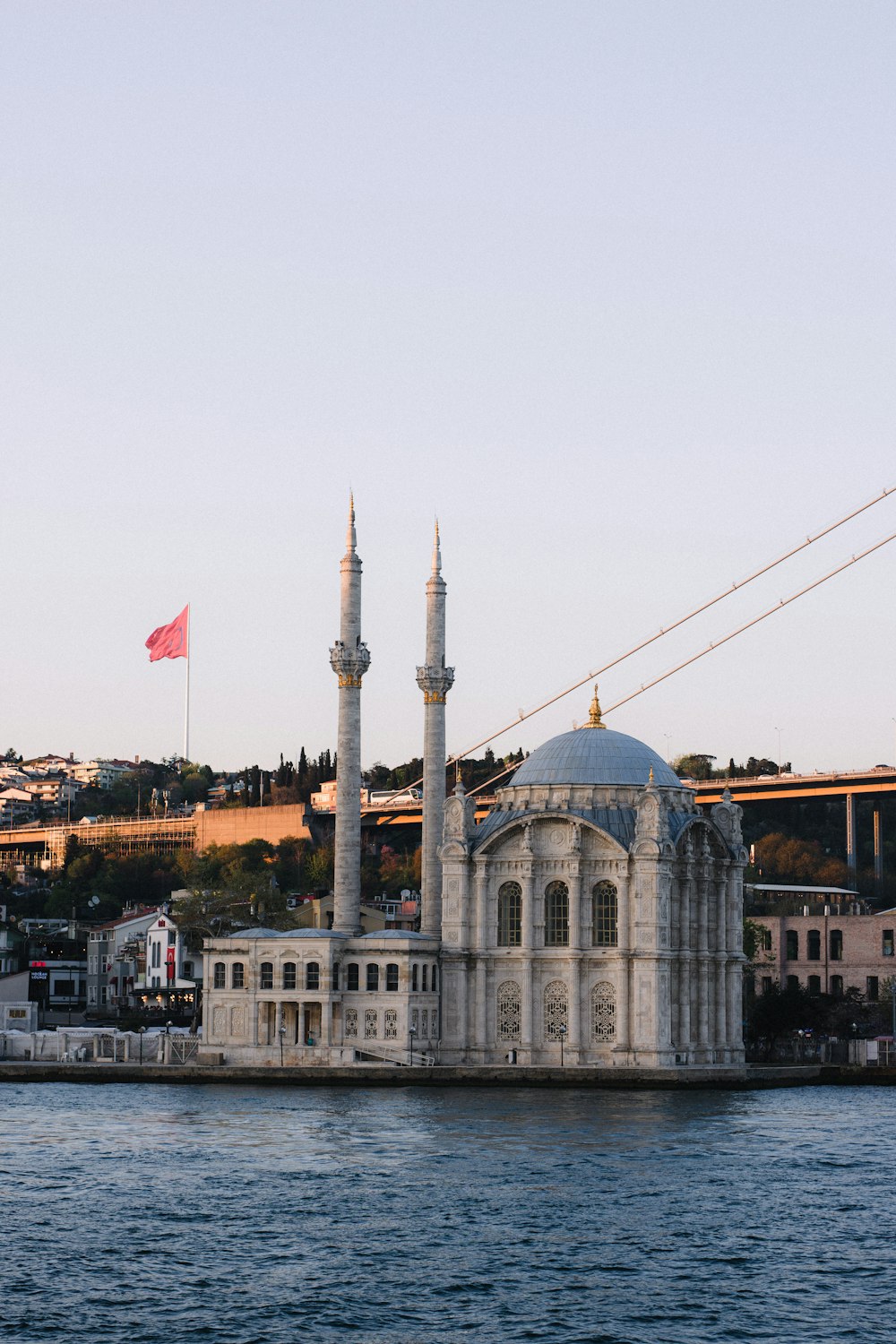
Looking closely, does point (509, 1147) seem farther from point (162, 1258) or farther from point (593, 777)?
point (593, 777)

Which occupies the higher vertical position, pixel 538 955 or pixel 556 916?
pixel 556 916

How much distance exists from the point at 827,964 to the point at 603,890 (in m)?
32.4

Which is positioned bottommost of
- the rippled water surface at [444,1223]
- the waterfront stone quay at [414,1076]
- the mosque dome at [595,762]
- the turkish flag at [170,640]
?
the rippled water surface at [444,1223]

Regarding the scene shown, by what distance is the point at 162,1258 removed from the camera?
46062mm

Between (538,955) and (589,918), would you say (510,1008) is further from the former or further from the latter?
(589,918)

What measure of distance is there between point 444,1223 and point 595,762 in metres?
41.1

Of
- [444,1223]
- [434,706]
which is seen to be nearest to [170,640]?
[434,706]

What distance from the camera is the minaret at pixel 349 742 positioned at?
9338 centimetres

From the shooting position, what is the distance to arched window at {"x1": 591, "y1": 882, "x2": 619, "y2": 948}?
8719cm

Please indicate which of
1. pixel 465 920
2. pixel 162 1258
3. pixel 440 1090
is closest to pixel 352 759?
pixel 465 920

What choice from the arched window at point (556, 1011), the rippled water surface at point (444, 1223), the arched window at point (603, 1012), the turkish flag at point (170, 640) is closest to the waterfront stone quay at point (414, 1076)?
the arched window at point (556, 1011)

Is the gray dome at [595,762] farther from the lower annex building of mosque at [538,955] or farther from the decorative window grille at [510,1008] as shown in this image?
the decorative window grille at [510,1008]

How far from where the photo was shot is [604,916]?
3440 inches

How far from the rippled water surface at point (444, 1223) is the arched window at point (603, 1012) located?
37.9 ft
